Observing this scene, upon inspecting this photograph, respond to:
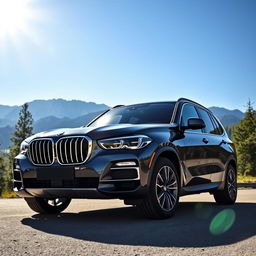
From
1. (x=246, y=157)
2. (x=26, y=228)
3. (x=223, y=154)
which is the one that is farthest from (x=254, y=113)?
(x=26, y=228)

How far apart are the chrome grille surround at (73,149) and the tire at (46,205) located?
1274 mm

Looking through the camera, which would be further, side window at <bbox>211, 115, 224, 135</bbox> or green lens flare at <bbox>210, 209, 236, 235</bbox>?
side window at <bbox>211, 115, 224, 135</bbox>

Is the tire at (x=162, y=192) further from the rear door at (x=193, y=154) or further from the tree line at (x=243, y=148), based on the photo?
the tree line at (x=243, y=148)

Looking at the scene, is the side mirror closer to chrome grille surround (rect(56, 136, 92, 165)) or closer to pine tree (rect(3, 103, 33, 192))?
chrome grille surround (rect(56, 136, 92, 165))

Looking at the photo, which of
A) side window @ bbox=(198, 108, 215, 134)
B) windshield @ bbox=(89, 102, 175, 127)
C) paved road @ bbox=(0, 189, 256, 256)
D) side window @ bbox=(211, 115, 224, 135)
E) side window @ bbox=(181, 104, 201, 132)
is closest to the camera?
paved road @ bbox=(0, 189, 256, 256)

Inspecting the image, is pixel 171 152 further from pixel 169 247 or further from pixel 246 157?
pixel 246 157

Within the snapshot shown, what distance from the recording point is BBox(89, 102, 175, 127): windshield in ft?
23.4

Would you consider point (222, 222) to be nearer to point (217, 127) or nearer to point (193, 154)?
point (193, 154)

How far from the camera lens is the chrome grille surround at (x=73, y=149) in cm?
566

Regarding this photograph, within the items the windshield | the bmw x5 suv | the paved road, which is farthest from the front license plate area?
the windshield

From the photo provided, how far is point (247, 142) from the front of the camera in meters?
58.7

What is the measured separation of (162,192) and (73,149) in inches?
54.7

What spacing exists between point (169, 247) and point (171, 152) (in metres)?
2.41

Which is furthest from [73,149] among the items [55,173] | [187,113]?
[187,113]
